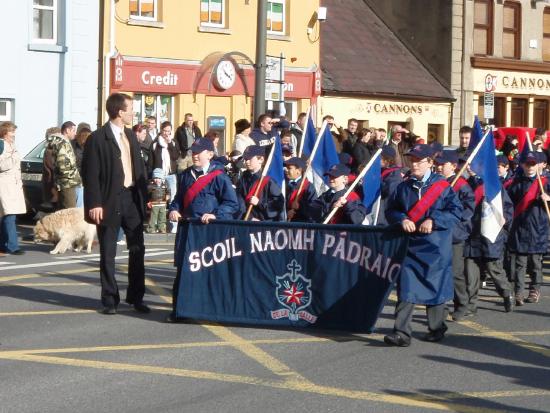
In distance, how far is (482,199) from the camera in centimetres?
1400

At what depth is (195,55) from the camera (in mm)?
32750

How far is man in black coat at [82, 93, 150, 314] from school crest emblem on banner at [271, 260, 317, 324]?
66.4 inches

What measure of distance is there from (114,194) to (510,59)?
113ft

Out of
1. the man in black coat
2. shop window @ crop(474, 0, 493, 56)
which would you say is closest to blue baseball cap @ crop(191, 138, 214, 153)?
the man in black coat

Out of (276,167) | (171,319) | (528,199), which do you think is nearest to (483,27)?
(528,199)

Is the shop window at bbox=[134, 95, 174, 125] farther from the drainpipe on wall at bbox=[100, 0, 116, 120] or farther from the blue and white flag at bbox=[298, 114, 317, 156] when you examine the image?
the blue and white flag at bbox=[298, 114, 317, 156]

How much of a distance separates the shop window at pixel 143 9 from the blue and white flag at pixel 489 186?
18.5 metres

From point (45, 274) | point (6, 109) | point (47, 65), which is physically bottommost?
point (45, 274)

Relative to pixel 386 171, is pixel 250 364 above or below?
below

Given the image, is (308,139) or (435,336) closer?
(435,336)

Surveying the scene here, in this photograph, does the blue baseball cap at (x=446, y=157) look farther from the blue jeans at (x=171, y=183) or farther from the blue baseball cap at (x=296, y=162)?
the blue jeans at (x=171, y=183)

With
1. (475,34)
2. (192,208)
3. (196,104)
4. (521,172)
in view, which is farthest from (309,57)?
(192,208)

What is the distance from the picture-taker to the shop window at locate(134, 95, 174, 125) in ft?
102

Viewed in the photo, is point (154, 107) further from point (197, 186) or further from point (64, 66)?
point (197, 186)
